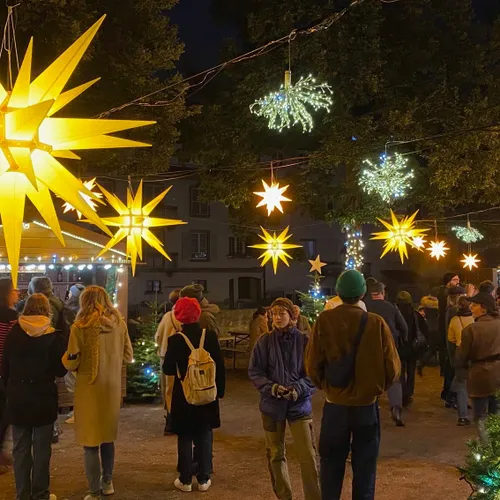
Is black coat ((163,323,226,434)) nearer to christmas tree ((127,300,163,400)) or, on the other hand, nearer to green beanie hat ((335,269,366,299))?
green beanie hat ((335,269,366,299))

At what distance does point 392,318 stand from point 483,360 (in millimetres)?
1661

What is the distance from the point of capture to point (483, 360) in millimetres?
6477

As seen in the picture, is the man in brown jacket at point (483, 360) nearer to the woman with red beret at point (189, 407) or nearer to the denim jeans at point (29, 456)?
the woman with red beret at point (189, 407)

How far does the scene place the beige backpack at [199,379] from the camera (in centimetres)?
539

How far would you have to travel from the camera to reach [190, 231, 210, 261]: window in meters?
39.6

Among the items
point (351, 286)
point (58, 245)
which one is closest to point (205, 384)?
point (351, 286)

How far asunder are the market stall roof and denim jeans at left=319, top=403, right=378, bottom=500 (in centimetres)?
657

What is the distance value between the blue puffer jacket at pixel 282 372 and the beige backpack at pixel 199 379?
1.77 ft

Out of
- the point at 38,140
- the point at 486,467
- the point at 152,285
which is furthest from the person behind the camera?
the point at 152,285

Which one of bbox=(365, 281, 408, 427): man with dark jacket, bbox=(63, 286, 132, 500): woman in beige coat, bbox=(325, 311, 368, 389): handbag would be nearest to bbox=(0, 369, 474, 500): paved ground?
bbox=(365, 281, 408, 427): man with dark jacket

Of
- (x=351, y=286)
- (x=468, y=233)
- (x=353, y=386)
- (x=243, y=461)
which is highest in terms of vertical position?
(x=468, y=233)

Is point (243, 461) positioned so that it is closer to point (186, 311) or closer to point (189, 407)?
point (189, 407)

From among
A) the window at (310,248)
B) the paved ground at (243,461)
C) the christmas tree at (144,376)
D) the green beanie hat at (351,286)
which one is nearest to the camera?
A: the green beanie hat at (351,286)

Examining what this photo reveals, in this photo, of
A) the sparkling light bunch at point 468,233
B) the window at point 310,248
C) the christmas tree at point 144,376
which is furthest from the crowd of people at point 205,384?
the window at point 310,248
